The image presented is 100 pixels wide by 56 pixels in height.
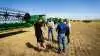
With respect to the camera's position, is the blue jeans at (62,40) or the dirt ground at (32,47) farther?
the dirt ground at (32,47)

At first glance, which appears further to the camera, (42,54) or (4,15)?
(4,15)

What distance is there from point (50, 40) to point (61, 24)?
15.7 feet

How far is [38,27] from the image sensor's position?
10.8 metres

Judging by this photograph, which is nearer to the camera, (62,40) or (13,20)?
(62,40)

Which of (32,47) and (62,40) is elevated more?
(62,40)

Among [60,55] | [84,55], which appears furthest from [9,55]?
[84,55]

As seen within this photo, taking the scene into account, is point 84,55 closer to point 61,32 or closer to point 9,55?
point 61,32

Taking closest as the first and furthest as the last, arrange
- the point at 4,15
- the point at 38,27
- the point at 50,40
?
the point at 38,27 < the point at 50,40 < the point at 4,15

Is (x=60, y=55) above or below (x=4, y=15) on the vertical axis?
below

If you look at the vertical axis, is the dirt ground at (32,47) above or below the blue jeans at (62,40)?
below

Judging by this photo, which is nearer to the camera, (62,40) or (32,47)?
(62,40)

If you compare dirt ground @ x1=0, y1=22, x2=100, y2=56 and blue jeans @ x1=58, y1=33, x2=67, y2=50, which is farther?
dirt ground @ x1=0, y1=22, x2=100, y2=56

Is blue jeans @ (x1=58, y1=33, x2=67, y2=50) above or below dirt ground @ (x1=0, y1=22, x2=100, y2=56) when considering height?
above

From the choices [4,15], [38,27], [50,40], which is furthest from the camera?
[4,15]
